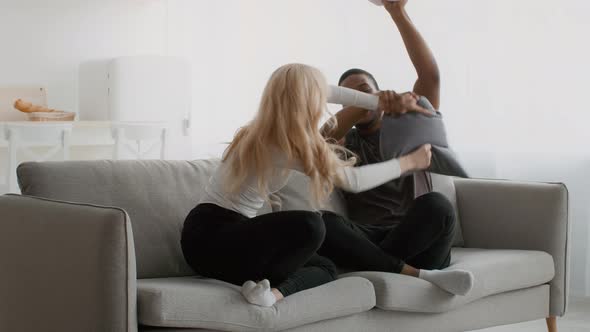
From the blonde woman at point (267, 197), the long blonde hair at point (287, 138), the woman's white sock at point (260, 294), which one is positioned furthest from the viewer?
the long blonde hair at point (287, 138)

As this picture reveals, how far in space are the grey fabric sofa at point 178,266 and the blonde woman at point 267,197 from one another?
7 centimetres

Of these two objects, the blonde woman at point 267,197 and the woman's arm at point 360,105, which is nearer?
the blonde woman at point 267,197

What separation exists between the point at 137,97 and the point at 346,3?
1.91 metres

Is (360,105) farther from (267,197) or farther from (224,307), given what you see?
(224,307)

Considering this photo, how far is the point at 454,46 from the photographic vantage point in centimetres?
505

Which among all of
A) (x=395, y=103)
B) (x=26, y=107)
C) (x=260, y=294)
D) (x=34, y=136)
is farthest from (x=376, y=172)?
(x=26, y=107)

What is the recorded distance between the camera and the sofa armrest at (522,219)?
3.28 m

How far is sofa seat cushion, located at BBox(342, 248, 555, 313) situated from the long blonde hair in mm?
355

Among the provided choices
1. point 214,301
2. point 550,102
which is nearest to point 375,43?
point 550,102

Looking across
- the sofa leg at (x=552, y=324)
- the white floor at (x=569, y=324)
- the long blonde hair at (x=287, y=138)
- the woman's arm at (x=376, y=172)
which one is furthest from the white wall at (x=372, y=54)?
the long blonde hair at (x=287, y=138)

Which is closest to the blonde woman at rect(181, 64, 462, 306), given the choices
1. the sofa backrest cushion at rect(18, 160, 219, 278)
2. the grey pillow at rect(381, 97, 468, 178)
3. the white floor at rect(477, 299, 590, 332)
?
the sofa backrest cushion at rect(18, 160, 219, 278)

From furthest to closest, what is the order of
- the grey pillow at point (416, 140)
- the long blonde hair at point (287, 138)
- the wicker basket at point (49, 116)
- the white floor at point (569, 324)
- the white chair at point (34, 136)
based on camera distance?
1. the wicker basket at point (49, 116)
2. the white chair at point (34, 136)
3. the white floor at point (569, 324)
4. the grey pillow at point (416, 140)
5. the long blonde hair at point (287, 138)

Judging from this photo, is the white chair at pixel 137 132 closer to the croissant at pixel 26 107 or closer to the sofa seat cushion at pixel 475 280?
the croissant at pixel 26 107

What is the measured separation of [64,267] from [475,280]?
1.36 meters
